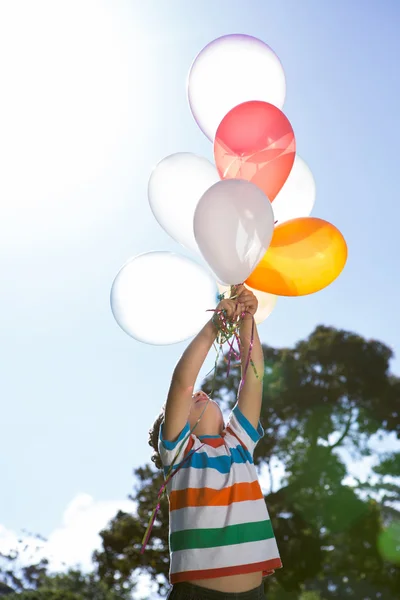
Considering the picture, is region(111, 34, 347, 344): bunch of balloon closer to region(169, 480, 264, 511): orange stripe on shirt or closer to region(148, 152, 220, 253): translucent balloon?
region(148, 152, 220, 253): translucent balloon

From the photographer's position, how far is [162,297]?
2080 millimetres

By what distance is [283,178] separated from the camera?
7.06ft

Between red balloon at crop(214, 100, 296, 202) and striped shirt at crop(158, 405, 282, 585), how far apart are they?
0.95 meters

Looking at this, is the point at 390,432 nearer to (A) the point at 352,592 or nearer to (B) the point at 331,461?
(B) the point at 331,461

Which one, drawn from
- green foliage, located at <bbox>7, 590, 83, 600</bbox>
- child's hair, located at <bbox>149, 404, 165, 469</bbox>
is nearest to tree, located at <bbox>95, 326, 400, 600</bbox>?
green foliage, located at <bbox>7, 590, 83, 600</bbox>

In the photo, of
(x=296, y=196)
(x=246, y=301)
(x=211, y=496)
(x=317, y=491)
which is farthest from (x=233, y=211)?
(x=317, y=491)

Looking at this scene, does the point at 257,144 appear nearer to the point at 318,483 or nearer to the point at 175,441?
the point at 175,441

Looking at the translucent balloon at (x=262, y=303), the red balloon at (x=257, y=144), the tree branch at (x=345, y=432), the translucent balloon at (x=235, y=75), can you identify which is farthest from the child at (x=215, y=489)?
the tree branch at (x=345, y=432)

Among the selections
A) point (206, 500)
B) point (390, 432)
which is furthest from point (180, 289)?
point (390, 432)

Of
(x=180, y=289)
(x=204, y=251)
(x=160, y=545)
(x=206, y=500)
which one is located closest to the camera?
(x=206, y=500)

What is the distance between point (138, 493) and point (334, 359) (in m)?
4.47

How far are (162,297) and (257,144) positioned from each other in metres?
0.66

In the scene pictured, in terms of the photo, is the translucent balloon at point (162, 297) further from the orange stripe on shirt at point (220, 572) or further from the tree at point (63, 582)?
the tree at point (63, 582)

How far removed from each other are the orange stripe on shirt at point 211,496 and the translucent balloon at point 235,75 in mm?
1463
